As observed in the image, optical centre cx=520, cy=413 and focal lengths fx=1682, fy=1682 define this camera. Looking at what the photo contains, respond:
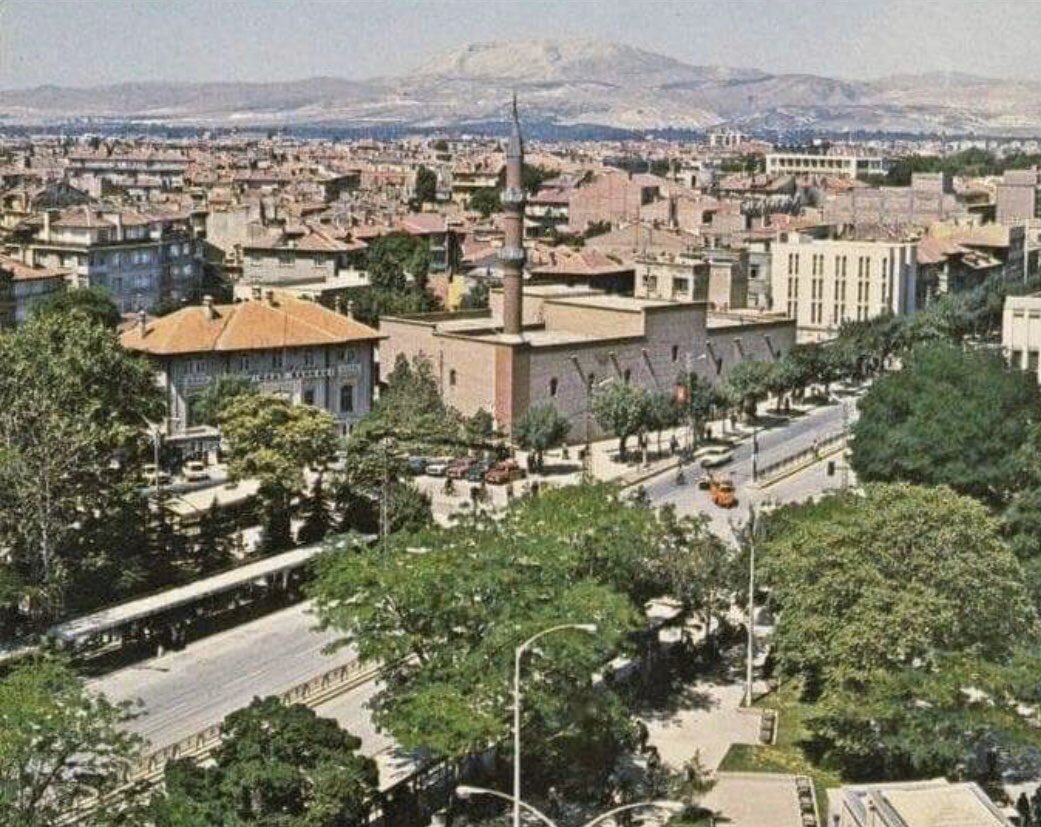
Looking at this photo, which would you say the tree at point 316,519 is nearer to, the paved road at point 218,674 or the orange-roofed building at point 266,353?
the paved road at point 218,674

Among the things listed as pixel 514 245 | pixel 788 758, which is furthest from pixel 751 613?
pixel 514 245

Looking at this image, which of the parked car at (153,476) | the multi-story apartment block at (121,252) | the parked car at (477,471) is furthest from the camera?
the multi-story apartment block at (121,252)

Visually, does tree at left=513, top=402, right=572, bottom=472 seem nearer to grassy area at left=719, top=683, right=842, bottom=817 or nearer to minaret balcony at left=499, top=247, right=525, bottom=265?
minaret balcony at left=499, top=247, right=525, bottom=265

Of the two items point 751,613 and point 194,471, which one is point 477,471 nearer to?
point 194,471

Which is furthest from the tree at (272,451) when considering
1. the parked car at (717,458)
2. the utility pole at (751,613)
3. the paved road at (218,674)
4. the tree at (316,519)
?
the parked car at (717,458)

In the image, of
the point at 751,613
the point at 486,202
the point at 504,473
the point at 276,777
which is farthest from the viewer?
the point at 486,202

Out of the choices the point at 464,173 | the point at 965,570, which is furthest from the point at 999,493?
the point at 464,173

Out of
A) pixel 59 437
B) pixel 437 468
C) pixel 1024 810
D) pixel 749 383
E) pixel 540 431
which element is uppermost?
pixel 59 437
